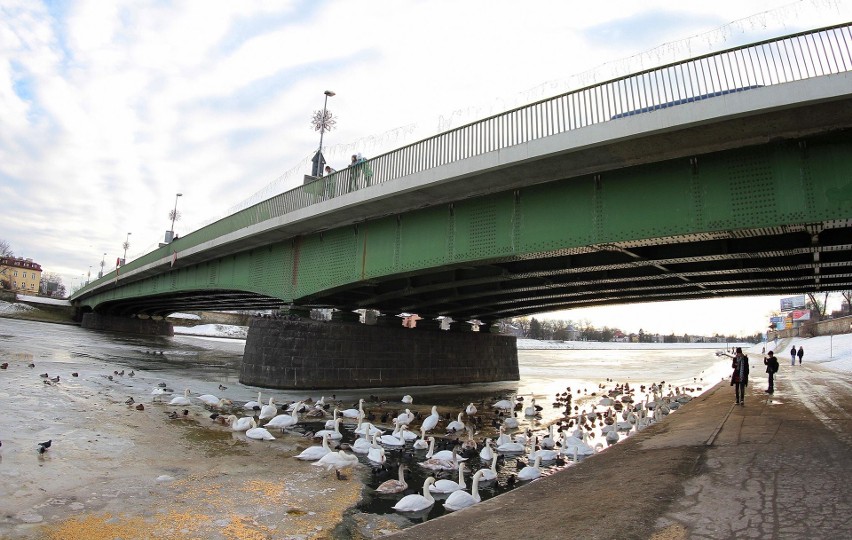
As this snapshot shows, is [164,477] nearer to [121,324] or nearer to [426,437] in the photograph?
[426,437]

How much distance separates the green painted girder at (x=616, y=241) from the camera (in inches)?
352

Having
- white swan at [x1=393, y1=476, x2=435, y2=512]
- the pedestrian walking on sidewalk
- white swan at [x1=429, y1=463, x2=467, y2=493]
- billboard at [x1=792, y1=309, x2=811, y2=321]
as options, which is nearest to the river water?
white swan at [x1=393, y1=476, x2=435, y2=512]

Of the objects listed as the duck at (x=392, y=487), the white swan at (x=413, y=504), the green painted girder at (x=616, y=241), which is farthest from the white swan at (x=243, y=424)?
the green painted girder at (x=616, y=241)

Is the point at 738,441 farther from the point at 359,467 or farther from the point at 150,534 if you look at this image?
the point at 150,534

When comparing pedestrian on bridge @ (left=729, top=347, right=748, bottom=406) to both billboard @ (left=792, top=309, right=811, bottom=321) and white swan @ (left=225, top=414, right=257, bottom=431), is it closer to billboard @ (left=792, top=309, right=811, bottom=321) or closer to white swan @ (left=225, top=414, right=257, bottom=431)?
white swan @ (left=225, top=414, right=257, bottom=431)

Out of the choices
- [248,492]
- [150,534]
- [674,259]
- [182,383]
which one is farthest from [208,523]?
[182,383]

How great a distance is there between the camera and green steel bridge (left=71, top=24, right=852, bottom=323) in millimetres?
8594

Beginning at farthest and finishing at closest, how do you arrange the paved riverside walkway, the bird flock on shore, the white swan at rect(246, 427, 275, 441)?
1. the white swan at rect(246, 427, 275, 441)
2. the bird flock on shore
3. the paved riverside walkway

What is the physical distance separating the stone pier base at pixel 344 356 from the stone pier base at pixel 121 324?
2006 inches

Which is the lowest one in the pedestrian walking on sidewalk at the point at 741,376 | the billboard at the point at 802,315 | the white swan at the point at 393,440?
the white swan at the point at 393,440

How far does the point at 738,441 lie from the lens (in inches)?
320

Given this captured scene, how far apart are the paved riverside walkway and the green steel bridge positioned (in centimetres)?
385

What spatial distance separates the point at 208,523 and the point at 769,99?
390 inches

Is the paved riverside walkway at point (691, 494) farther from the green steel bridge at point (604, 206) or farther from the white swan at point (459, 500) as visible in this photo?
the green steel bridge at point (604, 206)
